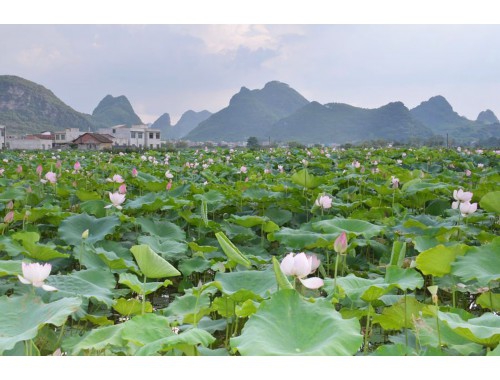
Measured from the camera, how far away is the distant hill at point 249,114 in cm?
10474

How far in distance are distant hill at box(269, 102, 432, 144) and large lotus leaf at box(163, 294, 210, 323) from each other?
258 ft

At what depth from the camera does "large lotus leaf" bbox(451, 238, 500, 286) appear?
170 centimetres

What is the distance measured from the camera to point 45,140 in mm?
42844

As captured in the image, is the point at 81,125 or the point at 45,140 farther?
the point at 81,125

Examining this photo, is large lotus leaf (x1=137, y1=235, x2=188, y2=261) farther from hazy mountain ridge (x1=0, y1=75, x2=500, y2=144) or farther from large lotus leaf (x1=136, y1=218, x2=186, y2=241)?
hazy mountain ridge (x1=0, y1=75, x2=500, y2=144)

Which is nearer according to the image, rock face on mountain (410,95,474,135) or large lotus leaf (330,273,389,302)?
large lotus leaf (330,273,389,302)

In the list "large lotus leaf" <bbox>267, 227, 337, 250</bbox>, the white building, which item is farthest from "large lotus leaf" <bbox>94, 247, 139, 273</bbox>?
the white building

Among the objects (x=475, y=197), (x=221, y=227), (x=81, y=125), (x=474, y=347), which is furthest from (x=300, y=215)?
(x=81, y=125)

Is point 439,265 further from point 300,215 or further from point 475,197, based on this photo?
point 475,197

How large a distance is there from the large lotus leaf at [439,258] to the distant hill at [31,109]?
215 feet

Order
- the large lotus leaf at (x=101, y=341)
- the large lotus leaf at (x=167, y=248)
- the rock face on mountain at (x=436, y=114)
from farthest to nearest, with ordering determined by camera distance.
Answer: the rock face on mountain at (x=436, y=114) < the large lotus leaf at (x=167, y=248) < the large lotus leaf at (x=101, y=341)

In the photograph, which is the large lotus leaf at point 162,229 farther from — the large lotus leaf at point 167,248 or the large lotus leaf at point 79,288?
the large lotus leaf at point 79,288

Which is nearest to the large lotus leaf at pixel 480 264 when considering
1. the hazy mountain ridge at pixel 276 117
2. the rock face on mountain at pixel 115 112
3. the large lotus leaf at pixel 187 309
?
the large lotus leaf at pixel 187 309
